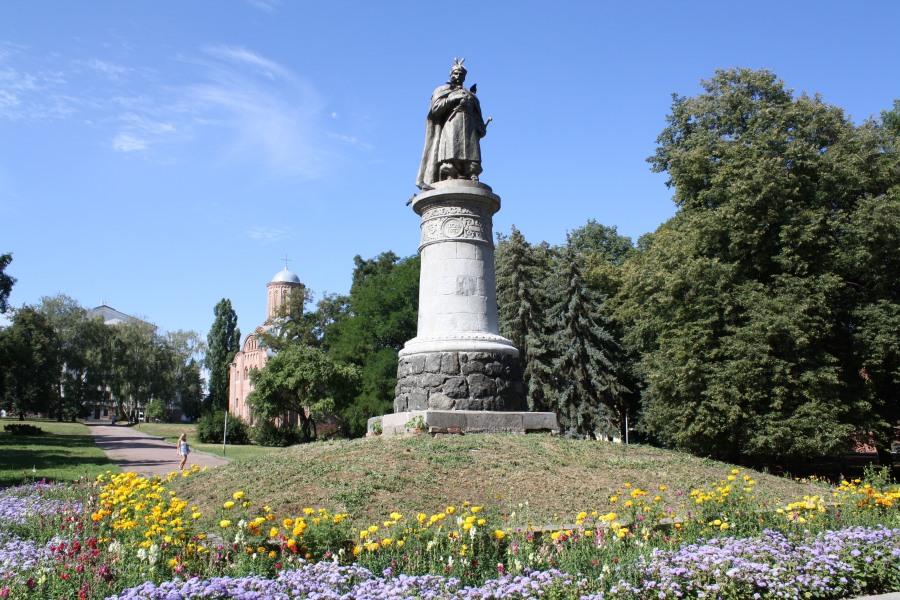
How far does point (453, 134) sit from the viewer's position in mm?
14383

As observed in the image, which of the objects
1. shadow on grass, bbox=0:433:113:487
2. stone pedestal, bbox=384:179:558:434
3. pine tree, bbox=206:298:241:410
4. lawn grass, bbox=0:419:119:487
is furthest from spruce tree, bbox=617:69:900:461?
pine tree, bbox=206:298:241:410

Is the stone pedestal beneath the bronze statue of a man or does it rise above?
beneath

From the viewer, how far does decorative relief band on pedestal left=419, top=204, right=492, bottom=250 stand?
13.6 meters

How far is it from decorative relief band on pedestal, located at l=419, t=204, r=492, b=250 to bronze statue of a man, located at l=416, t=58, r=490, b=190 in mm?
701

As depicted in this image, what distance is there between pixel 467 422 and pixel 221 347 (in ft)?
247

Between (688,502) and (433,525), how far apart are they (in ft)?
11.1

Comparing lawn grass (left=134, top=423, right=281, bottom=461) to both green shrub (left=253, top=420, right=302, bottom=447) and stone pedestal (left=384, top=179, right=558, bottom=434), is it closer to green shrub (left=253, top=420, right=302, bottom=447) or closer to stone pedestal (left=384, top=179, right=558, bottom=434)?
green shrub (left=253, top=420, right=302, bottom=447)

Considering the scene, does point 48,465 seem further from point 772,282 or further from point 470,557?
point 772,282

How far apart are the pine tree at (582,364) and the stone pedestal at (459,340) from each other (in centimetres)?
1997

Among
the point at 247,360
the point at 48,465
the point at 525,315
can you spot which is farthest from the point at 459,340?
the point at 247,360

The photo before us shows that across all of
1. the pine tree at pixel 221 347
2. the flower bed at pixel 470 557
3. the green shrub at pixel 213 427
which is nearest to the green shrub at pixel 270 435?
the green shrub at pixel 213 427

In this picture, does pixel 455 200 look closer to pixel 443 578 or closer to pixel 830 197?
pixel 443 578

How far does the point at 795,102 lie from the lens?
23.0 meters

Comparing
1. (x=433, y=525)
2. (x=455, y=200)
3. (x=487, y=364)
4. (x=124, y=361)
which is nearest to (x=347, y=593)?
(x=433, y=525)
